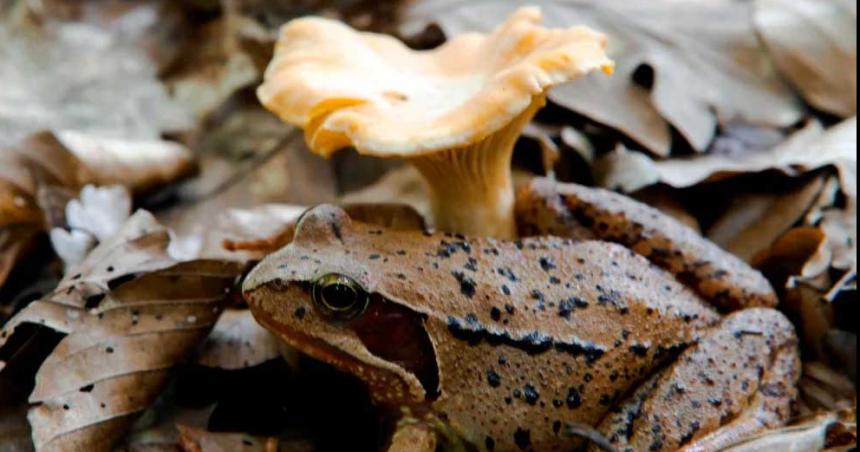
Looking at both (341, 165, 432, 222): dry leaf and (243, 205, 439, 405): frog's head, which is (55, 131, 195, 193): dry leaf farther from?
(243, 205, 439, 405): frog's head

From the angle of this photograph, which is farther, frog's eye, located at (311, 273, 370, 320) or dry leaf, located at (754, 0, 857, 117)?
dry leaf, located at (754, 0, 857, 117)

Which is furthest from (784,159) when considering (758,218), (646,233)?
(646,233)

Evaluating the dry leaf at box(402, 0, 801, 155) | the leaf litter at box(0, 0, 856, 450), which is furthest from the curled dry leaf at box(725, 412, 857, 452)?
the dry leaf at box(402, 0, 801, 155)

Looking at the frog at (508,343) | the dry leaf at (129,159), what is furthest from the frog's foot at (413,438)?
the dry leaf at (129,159)

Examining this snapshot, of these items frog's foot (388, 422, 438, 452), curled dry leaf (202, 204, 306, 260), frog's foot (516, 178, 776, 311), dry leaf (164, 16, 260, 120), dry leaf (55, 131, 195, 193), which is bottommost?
dry leaf (164, 16, 260, 120)

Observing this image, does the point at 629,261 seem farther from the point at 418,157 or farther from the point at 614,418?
the point at 418,157

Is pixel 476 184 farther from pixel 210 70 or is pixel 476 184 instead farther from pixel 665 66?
pixel 210 70

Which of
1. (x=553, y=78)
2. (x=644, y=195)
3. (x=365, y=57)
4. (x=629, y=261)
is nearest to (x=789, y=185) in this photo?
(x=644, y=195)

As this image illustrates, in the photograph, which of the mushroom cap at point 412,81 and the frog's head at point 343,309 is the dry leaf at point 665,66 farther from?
the frog's head at point 343,309
